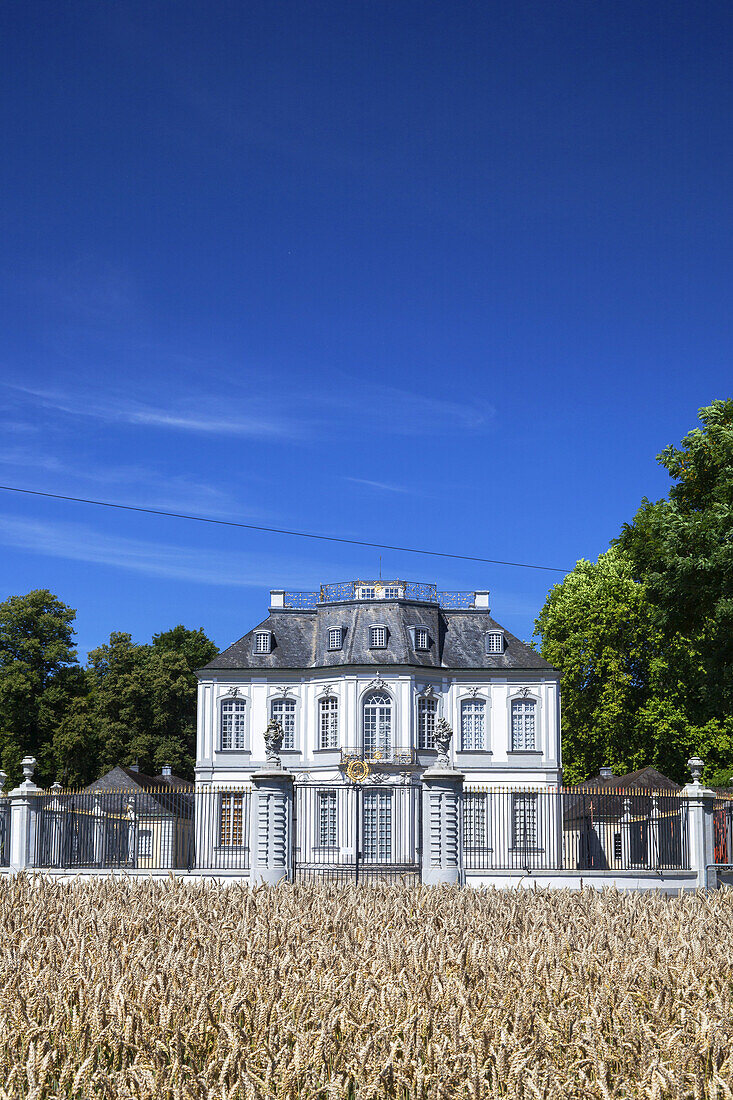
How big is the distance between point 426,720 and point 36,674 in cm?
2152

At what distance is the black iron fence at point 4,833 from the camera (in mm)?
24844

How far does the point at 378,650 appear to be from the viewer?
162ft

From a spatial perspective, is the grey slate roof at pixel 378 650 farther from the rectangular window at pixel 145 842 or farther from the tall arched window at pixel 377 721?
the rectangular window at pixel 145 842

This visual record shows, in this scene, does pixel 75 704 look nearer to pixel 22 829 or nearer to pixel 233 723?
pixel 233 723

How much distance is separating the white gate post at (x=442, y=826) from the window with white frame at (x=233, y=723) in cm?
3037

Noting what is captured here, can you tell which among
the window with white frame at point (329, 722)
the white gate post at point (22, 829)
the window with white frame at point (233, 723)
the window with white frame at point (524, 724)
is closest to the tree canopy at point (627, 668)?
the window with white frame at point (524, 724)

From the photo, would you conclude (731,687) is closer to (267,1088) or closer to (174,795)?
(174,795)

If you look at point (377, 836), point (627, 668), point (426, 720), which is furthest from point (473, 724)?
point (377, 836)

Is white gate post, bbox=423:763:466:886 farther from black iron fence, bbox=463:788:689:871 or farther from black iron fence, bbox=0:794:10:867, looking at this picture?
black iron fence, bbox=0:794:10:867

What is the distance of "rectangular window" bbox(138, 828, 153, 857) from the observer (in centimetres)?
2623

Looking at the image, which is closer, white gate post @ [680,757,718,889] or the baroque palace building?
white gate post @ [680,757,718,889]

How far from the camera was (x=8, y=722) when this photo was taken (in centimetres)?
5631

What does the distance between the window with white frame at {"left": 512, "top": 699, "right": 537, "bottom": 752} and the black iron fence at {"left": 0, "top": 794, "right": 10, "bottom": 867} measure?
2808 cm

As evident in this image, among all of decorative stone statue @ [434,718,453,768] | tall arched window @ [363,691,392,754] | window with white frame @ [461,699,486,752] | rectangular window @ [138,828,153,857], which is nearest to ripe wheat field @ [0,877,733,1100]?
decorative stone statue @ [434,718,453,768]
